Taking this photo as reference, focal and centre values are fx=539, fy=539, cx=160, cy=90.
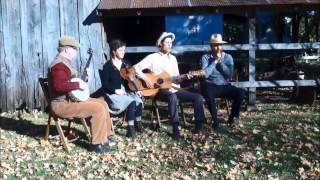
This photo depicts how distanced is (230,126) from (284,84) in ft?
7.29

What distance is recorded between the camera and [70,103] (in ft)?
24.8

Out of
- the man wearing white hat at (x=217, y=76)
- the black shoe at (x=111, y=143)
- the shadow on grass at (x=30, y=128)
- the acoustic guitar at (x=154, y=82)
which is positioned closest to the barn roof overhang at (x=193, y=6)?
the man wearing white hat at (x=217, y=76)

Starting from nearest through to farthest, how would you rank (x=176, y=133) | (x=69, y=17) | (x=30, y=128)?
(x=176, y=133) → (x=30, y=128) → (x=69, y=17)

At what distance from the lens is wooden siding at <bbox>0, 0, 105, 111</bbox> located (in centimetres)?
1052

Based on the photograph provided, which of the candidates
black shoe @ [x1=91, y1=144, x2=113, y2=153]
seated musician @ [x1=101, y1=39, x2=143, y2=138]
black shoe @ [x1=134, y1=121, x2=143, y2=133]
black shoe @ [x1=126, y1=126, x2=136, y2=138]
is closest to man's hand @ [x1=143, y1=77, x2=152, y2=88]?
seated musician @ [x1=101, y1=39, x2=143, y2=138]

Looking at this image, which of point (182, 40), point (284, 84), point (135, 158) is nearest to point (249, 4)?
point (284, 84)

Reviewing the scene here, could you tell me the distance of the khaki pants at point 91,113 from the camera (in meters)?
7.46

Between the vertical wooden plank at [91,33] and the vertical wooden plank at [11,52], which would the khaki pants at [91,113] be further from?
the vertical wooden plank at [11,52]

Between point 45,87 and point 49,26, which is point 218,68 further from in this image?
point 49,26

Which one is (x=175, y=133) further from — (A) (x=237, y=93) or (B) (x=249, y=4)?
(B) (x=249, y=4)

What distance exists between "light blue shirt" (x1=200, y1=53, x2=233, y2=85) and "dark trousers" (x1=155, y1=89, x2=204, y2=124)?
1.80 ft

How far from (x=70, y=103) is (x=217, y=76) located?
2693 millimetres

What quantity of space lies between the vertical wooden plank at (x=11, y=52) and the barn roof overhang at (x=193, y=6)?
Result: 172 centimetres

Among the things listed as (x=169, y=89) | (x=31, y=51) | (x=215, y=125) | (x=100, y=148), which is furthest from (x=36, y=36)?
(x=215, y=125)
